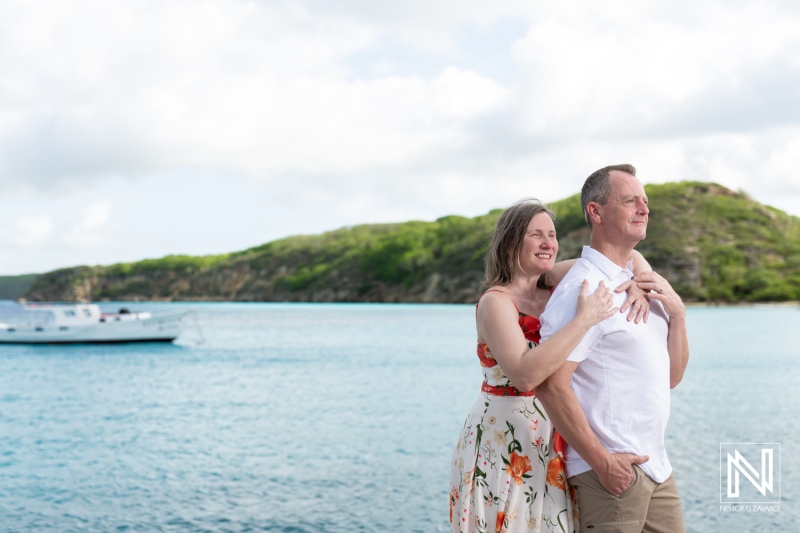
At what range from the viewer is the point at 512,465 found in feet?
9.91

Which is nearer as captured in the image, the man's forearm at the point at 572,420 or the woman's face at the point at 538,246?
the man's forearm at the point at 572,420

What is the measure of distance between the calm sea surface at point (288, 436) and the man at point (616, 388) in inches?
310

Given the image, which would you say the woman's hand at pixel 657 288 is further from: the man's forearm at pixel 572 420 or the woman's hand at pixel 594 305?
the man's forearm at pixel 572 420

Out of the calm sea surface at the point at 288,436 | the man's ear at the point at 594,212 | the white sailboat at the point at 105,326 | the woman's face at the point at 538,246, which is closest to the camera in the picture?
the man's ear at the point at 594,212

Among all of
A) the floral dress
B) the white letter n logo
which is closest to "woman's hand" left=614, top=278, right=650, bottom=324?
the floral dress

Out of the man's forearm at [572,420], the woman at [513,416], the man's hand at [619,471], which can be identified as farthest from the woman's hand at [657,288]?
the man's hand at [619,471]

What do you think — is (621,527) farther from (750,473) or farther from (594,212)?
(750,473)

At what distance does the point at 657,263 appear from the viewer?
291 ft

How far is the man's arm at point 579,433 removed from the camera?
8.70ft

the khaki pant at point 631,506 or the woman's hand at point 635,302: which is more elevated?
the woman's hand at point 635,302

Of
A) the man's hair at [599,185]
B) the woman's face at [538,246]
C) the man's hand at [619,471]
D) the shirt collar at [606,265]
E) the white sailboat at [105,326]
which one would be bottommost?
the white sailboat at [105,326]

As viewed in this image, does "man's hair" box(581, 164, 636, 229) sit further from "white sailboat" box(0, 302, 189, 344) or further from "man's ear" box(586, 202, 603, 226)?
"white sailboat" box(0, 302, 189, 344)

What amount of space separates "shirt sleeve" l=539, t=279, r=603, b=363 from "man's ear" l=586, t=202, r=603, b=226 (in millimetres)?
280

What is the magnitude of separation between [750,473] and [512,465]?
40.2 ft
